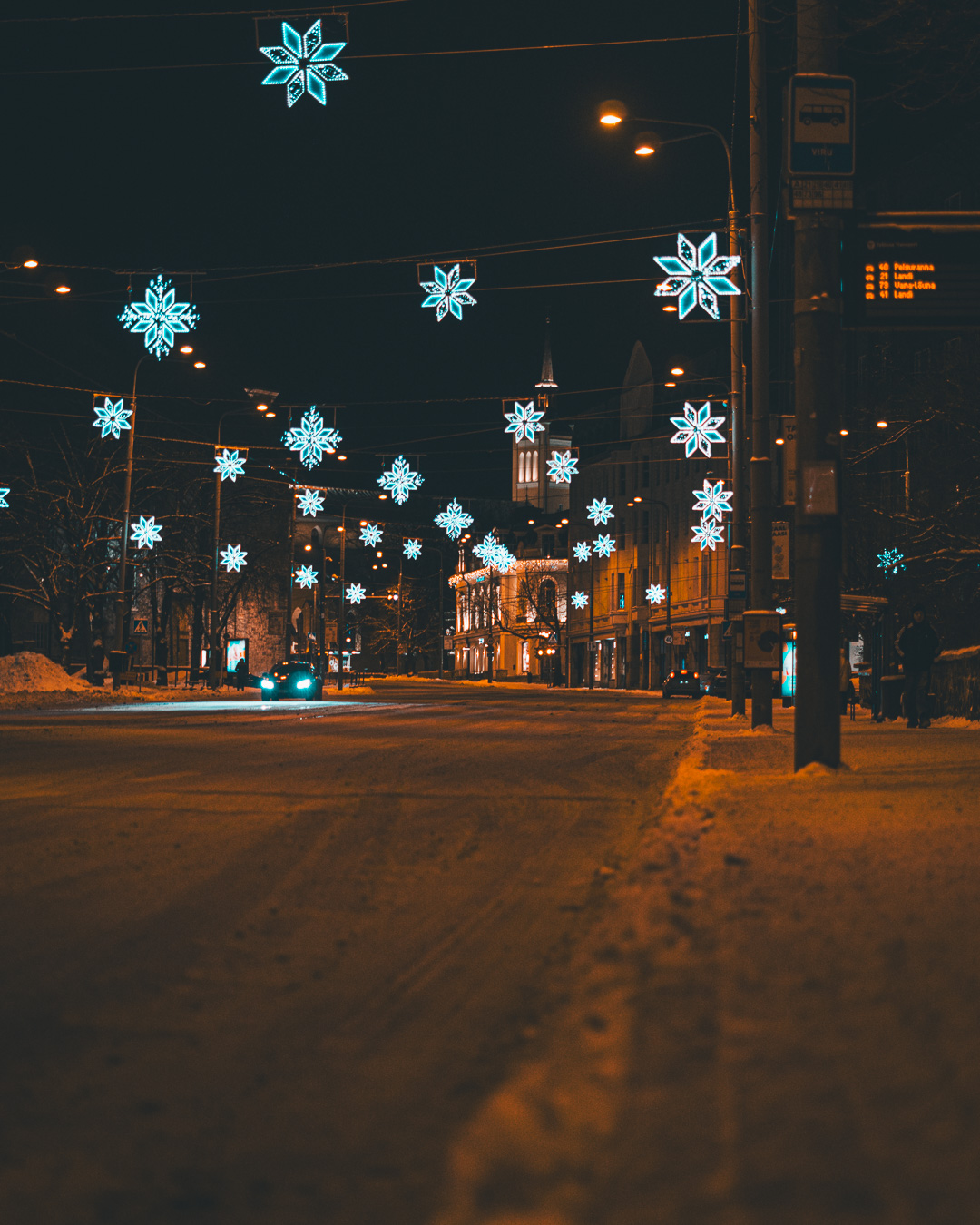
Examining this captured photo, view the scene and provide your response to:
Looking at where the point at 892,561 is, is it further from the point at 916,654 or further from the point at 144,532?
Result: the point at 144,532

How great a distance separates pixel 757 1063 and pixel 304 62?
14.3m

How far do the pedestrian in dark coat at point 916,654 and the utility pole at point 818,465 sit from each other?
1070 cm

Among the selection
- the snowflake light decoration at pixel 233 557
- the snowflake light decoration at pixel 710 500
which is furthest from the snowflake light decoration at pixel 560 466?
the snowflake light decoration at pixel 233 557

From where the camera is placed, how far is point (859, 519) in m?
45.8

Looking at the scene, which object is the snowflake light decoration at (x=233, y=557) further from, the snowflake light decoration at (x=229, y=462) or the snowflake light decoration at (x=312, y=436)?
the snowflake light decoration at (x=312, y=436)

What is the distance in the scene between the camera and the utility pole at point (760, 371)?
2139 centimetres

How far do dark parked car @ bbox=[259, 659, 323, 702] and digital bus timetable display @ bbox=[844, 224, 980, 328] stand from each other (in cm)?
4343

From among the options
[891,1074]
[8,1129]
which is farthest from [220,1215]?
[891,1074]

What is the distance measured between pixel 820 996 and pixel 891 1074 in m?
0.80

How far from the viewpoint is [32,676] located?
150 ft

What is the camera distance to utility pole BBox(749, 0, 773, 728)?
842 inches

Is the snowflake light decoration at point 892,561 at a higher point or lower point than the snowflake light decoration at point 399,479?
lower

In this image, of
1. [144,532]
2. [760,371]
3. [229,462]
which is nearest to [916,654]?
[760,371]

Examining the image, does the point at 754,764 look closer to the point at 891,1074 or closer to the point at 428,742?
the point at 428,742
